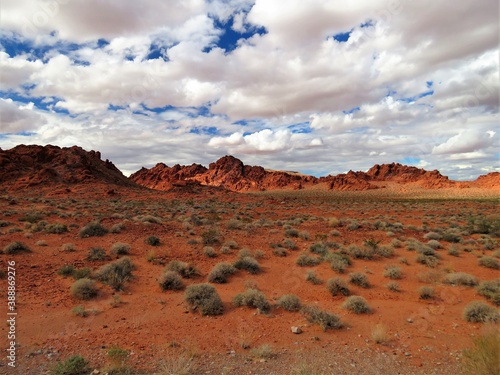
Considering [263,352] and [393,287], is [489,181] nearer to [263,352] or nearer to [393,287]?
[393,287]

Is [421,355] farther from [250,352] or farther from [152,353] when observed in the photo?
[152,353]

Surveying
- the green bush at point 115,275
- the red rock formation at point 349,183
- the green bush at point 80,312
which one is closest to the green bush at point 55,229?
the green bush at point 115,275

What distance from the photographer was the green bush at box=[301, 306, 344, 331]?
7.21m

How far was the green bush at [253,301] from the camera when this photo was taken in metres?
8.19

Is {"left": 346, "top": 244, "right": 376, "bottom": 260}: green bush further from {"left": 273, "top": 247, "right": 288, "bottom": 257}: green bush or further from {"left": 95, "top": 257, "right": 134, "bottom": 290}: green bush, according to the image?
{"left": 95, "top": 257, "right": 134, "bottom": 290}: green bush

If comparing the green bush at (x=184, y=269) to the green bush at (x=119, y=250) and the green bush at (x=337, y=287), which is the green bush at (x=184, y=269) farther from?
the green bush at (x=337, y=287)

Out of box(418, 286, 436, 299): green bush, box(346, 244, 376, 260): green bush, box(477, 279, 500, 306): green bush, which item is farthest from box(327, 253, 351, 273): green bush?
box(477, 279, 500, 306): green bush

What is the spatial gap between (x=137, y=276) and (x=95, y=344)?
440cm

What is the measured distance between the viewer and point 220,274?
10.4 m

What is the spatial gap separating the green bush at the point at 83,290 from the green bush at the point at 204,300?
2749 mm

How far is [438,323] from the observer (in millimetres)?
7602

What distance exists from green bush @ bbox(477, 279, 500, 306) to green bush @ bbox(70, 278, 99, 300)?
1153cm

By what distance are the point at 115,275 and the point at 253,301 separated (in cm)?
458

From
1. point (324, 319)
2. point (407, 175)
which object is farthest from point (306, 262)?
point (407, 175)
